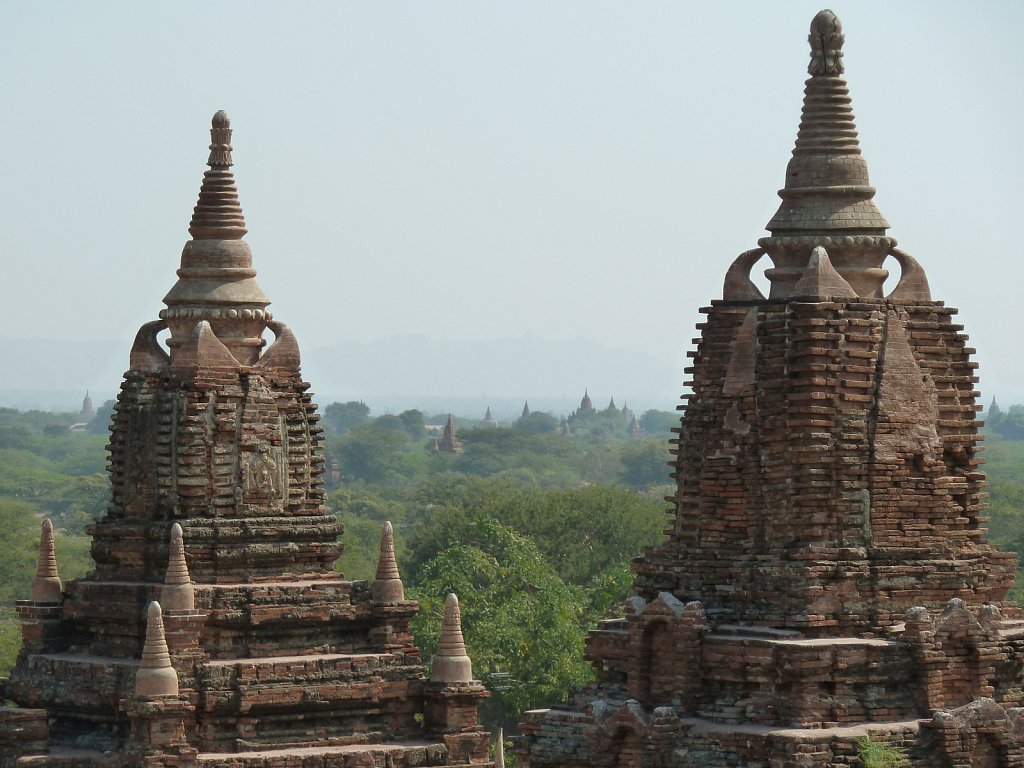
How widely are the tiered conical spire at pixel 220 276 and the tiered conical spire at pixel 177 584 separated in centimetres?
340

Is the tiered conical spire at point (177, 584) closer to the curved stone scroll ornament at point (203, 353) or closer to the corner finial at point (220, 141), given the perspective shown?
the curved stone scroll ornament at point (203, 353)

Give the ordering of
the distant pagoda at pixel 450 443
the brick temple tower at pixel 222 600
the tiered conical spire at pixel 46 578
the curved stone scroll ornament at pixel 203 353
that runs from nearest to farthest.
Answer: the brick temple tower at pixel 222 600, the curved stone scroll ornament at pixel 203 353, the tiered conical spire at pixel 46 578, the distant pagoda at pixel 450 443

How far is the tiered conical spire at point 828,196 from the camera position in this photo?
39.8 m

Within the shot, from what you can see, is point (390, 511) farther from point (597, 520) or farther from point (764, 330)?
point (764, 330)

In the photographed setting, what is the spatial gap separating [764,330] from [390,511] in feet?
273

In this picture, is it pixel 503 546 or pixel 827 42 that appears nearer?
pixel 827 42

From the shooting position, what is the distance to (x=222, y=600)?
45.1m

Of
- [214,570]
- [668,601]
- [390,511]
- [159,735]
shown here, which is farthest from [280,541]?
[390,511]

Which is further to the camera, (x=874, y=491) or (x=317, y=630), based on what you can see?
(x=317, y=630)

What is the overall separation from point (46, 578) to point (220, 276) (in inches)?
196

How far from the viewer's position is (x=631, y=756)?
1511 inches

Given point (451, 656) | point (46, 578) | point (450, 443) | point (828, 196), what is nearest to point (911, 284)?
point (828, 196)

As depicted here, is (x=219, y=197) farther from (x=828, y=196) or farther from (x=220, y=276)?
(x=828, y=196)

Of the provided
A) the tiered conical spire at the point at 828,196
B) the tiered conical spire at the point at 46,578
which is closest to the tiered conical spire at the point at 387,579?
the tiered conical spire at the point at 46,578
